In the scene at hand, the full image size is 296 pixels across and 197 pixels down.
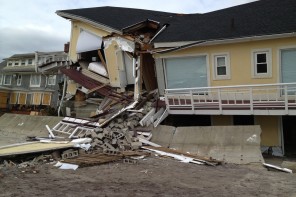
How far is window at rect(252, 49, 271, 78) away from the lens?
15531mm

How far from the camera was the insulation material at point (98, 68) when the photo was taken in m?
21.9

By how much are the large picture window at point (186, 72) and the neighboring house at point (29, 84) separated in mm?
21170

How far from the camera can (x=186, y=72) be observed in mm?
17609

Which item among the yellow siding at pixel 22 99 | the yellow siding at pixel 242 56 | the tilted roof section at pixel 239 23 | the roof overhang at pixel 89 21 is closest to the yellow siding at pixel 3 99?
the yellow siding at pixel 22 99

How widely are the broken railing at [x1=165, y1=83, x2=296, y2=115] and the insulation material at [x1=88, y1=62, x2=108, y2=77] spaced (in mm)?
5987

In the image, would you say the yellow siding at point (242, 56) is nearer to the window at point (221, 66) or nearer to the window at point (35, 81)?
the window at point (221, 66)

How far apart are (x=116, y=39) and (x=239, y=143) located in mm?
10705

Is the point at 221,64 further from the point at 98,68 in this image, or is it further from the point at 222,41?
the point at 98,68

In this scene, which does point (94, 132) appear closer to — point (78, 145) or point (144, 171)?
point (78, 145)

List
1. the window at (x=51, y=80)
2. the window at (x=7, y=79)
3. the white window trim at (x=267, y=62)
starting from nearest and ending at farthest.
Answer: the white window trim at (x=267, y=62) < the window at (x=51, y=80) < the window at (x=7, y=79)

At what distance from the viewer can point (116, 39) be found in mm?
20406

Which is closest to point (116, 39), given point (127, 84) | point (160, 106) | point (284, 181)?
point (127, 84)

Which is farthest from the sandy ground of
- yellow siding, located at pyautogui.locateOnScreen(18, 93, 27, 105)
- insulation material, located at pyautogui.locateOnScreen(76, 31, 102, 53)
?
yellow siding, located at pyautogui.locateOnScreen(18, 93, 27, 105)

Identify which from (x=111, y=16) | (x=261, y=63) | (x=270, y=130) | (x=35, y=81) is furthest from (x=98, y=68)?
(x=35, y=81)
